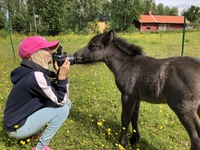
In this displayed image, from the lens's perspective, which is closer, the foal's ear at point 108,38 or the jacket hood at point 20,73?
the jacket hood at point 20,73

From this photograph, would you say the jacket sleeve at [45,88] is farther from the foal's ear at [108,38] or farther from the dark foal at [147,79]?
the foal's ear at [108,38]

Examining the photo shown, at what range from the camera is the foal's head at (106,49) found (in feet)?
12.3

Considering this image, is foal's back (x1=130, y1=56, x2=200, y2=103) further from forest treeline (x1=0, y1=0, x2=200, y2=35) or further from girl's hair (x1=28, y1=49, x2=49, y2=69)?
forest treeline (x1=0, y1=0, x2=200, y2=35)

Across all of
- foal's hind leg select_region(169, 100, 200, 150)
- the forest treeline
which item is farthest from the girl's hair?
the forest treeline

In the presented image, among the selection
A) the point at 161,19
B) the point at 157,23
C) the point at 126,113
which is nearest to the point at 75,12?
the point at 157,23

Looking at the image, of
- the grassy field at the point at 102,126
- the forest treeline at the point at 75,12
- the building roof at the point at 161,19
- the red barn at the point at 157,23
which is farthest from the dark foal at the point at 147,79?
the building roof at the point at 161,19

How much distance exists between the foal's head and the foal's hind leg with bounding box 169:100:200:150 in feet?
4.34

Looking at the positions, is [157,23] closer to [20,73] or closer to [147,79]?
[147,79]

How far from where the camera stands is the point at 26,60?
9.37 feet

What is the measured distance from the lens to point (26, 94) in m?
2.85

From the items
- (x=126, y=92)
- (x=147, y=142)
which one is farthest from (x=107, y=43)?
(x=147, y=142)

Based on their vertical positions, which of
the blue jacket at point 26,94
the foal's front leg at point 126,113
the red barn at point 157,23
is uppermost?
the red barn at point 157,23

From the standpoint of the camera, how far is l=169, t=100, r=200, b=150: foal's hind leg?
267cm

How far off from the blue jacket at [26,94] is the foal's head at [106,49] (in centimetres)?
115
